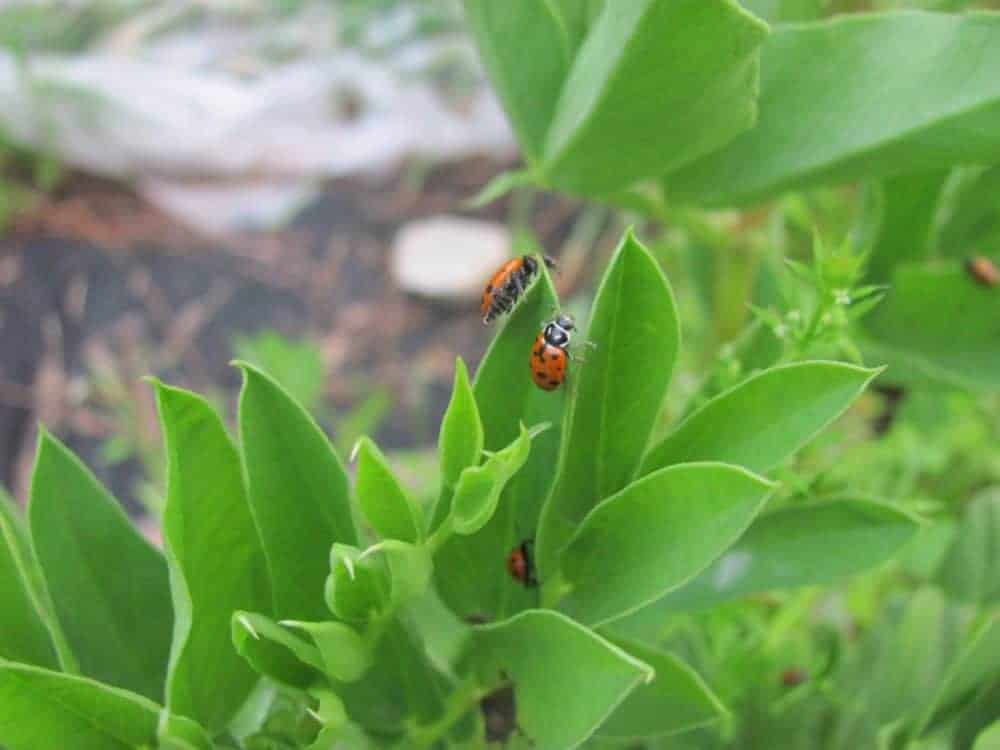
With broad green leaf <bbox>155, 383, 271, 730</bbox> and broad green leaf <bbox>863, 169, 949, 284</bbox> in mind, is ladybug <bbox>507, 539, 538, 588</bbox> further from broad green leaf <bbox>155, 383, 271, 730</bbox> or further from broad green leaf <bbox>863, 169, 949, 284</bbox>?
broad green leaf <bbox>863, 169, 949, 284</bbox>

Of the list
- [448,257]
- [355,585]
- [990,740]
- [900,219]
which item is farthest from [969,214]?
[448,257]

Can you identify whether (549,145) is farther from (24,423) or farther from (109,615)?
(24,423)

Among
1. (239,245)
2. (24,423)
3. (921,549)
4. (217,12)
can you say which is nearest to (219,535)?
(921,549)

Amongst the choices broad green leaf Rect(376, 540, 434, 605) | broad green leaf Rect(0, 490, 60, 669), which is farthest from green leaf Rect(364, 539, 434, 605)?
broad green leaf Rect(0, 490, 60, 669)

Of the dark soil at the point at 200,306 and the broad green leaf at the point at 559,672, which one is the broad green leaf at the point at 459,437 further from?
the dark soil at the point at 200,306

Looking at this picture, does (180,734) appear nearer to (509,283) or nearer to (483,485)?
(483,485)

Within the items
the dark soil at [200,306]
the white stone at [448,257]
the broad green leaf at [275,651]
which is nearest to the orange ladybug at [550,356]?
the broad green leaf at [275,651]
